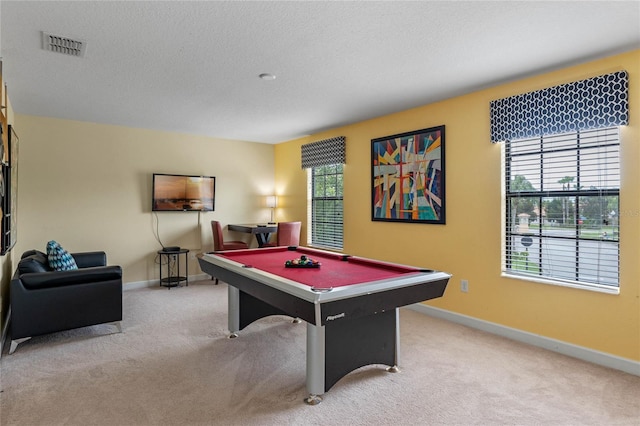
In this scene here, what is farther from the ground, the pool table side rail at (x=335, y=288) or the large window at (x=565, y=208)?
the large window at (x=565, y=208)

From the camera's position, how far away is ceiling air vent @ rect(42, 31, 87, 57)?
250cm

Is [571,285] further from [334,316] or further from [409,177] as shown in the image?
[334,316]

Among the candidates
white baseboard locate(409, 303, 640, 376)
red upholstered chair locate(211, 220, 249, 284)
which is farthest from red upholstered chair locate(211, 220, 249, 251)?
white baseboard locate(409, 303, 640, 376)

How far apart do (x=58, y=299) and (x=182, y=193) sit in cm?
278

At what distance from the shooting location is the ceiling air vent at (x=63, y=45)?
98.3 inches

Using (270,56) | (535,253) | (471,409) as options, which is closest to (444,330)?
(535,253)

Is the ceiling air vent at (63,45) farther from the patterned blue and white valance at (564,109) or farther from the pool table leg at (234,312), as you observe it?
the patterned blue and white valance at (564,109)

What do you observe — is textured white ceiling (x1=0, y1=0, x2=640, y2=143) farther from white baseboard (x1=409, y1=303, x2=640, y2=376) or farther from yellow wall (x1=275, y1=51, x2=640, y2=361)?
white baseboard (x1=409, y1=303, x2=640, y2=376)

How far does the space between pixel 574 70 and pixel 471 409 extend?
2.73 metres

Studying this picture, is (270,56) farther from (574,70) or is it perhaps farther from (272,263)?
(574,70)

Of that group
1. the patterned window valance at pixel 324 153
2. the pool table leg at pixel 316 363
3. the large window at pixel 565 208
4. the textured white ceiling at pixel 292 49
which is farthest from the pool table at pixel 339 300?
the patterned window valance at pixel 324 153

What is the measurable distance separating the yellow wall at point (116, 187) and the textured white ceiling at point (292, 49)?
0.79 meters

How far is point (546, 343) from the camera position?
124 inches

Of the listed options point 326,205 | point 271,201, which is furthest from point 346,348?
point 271,201
